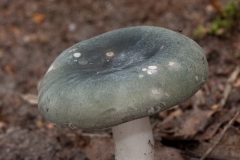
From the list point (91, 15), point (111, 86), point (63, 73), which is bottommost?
point (91, 15)

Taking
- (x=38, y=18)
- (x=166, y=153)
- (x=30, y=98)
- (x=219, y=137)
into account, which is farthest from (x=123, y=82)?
(x=38, y=18)

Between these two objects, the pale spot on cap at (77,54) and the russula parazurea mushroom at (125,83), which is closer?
the russula parazurea mushroom at (125,83)

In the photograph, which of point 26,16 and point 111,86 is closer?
point 111,86

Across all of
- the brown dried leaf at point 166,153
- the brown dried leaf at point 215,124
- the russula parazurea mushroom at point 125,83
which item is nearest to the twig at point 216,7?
the brown dried leaf at point 215,124

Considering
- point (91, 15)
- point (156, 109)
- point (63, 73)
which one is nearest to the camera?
point (156, 109)

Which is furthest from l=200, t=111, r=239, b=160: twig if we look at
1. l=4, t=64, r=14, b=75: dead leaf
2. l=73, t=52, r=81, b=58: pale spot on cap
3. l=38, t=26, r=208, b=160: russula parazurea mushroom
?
l=4, t=64, r=14, b=75: dead leaf

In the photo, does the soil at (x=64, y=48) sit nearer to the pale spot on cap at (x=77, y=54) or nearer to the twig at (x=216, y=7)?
the twig at (x=216, y=7)

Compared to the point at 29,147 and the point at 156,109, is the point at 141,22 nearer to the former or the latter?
the point at 29,147

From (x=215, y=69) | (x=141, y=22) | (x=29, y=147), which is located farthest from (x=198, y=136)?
(x=141, y=22)
